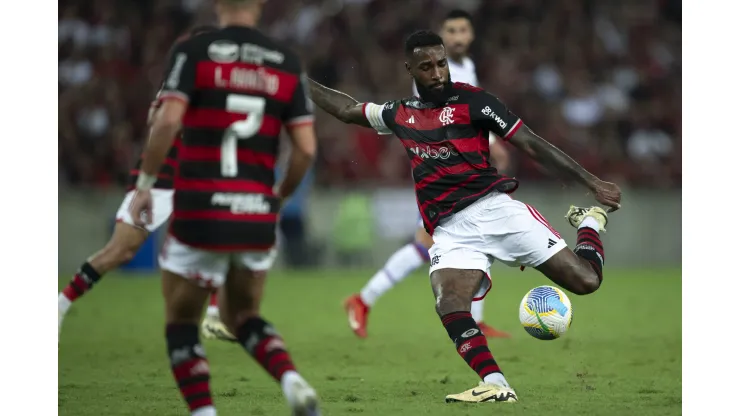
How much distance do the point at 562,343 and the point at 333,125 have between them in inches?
423

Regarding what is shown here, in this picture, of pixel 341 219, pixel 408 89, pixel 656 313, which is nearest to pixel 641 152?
pixel 408 89

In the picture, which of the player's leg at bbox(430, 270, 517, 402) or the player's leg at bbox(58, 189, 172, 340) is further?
the player's leg at bbox(58, 189, 172, 340)

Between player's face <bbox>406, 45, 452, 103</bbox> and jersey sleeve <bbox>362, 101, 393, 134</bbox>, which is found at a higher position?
player's face <bbox>406, 45, 452, 103</bbox>

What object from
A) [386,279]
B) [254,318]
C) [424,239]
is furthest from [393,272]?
[254,318]

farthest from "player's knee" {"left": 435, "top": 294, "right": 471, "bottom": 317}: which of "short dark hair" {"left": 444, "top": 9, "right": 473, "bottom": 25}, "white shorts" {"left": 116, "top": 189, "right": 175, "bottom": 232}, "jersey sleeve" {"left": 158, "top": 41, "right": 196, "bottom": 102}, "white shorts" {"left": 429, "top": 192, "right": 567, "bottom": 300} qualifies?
"short dark hair" {"left": 444, "top": 9, "right": 473, "bottom": 25}

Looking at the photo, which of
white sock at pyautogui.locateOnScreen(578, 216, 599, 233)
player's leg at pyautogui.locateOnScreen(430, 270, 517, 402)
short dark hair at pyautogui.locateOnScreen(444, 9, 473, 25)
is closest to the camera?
player's leg at pyautogui.locateOnScreen(430, 270, 517, 402)

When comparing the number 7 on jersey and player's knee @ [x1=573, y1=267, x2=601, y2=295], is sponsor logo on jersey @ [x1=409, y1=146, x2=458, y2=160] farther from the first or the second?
the number 7 on jersey

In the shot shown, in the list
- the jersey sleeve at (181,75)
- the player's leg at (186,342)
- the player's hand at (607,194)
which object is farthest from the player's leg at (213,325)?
the jersey sleeve at (181,75)

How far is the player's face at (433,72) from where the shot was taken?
6.47m

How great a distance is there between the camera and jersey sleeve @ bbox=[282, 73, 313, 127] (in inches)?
194

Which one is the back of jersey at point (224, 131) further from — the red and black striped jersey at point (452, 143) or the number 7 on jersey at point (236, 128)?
the red and black striped jersey at point (452, 143)

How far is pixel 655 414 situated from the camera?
5730 millimetres

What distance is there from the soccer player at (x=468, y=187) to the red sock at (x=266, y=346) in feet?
5.05
